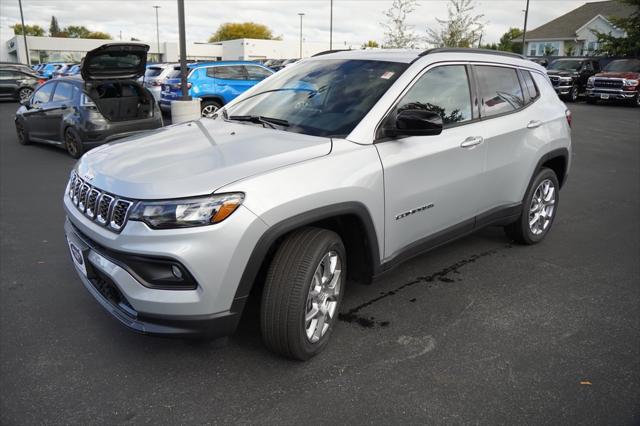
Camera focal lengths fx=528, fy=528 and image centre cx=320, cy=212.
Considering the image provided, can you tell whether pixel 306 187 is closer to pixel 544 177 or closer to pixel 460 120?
pixel 460 120

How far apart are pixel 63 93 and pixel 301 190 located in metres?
8.74

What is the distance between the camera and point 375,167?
3.15m

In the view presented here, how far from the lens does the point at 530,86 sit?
4.84m

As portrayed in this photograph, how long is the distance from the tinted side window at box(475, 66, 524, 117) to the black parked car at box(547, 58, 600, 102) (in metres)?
19.8

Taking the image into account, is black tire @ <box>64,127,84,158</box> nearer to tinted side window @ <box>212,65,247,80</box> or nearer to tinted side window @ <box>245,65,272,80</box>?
tinted side window @ <box>212,65,247,80</box>

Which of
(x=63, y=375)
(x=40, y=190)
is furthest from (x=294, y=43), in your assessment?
(x=63, y=375)

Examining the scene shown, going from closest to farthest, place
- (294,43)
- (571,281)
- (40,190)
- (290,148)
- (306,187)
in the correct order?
(306,187) → (290,148) → (571,281) → (40,190) → (294,43)

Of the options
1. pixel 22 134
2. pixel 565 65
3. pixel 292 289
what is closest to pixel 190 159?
pixel 292 289

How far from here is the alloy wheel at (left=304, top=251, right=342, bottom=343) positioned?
9.82 feet

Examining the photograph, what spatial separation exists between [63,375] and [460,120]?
10.2 ft

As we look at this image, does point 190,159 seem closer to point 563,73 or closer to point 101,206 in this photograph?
point 101,206

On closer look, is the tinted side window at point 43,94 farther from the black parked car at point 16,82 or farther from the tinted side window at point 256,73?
the black parked car at point 16,82

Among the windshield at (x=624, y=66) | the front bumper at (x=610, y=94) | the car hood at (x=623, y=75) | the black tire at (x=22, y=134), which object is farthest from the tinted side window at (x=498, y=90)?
the windshield at (x=624, y=66)

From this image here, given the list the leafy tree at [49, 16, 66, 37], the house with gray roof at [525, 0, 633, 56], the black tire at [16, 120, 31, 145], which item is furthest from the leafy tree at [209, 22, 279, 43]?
the black tire at [16, 120, 31, 145]
